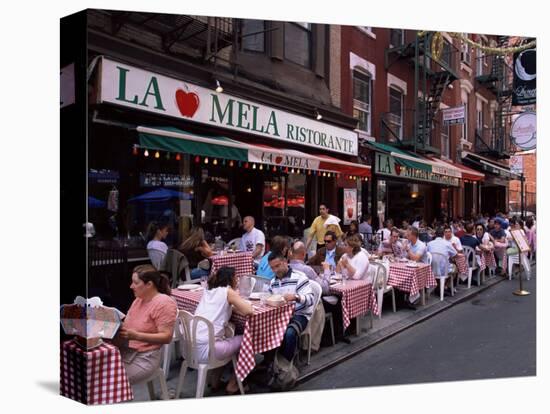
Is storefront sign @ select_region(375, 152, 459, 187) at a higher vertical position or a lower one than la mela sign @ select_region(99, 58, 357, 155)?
lower

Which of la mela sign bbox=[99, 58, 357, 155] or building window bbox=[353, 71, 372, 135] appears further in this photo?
building window bbox=[353, 71, 372, 135]

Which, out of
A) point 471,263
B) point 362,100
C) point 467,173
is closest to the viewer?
point 362,100

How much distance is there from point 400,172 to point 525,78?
6.64 ft

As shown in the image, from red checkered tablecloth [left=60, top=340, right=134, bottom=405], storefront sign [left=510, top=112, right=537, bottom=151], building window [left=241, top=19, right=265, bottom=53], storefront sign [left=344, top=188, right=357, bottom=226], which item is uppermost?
building window [left=241, top=19, right=265, bottom=53]

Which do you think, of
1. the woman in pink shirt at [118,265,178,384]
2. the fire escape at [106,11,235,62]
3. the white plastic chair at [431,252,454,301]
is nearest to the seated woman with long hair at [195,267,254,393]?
the woman in pink shirt at [118,265,178,384]

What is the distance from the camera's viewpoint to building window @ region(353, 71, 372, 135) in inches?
282

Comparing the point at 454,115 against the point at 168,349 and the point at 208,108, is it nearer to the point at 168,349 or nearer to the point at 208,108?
the point at 208,108

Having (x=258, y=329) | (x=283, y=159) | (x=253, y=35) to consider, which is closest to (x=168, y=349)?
(x=258, y=329)

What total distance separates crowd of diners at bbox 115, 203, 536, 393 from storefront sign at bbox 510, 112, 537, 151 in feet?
3.52

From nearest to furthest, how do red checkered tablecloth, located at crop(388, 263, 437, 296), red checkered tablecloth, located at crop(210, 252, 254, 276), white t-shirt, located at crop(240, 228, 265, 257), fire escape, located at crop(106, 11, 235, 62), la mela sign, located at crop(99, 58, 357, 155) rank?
la mela sign, located at crop(99, 58, 357, 155), fire escape, located at crop(106, 11, 235, 62), white t-shirt, located at crop(240, 228, 265, 257), red checkered tablecloth, located at crop(210, 252, 254, 276), red checkered tablecloth, located at crop(388, 263, 437, 296)

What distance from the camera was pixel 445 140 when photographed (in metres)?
8.41

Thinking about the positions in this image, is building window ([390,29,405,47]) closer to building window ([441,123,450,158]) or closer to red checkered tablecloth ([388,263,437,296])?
building window ([441,123,450,158])

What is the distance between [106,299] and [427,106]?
6647 millimetres

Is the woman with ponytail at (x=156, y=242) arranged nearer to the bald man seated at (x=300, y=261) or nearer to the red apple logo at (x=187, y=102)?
the red apple logo at (x=187, y=102)
